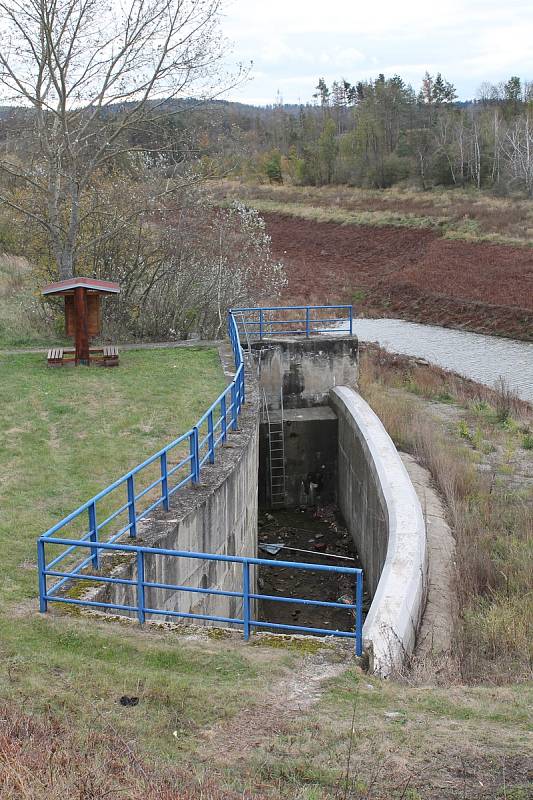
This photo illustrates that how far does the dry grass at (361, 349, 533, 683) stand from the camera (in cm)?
814

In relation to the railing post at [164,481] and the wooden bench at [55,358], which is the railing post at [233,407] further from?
the wooden bench at [55,358]

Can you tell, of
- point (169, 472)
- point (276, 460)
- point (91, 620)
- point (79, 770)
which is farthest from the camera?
point (276, 460)

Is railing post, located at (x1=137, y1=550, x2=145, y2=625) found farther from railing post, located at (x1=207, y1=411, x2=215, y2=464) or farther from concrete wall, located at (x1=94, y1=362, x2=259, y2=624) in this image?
railing post, located at (x1=207, y1=411, x2=215, y2=464)

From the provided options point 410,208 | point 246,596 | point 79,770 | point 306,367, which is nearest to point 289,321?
point 306,367

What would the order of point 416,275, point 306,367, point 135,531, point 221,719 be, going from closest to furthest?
point 221,719 < point 135,531 < point 306,367 < point 416,275

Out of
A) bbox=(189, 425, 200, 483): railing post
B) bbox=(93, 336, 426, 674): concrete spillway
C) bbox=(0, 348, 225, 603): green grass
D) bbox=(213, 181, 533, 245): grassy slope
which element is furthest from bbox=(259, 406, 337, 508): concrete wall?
bbox=(213, 181, 533, 245): grassy slope

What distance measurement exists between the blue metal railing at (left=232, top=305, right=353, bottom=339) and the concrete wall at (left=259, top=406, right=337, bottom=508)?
2.30 metres

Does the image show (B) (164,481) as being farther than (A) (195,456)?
No

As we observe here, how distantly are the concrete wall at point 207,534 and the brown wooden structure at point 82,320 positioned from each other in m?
4.98

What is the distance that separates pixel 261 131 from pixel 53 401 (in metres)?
110

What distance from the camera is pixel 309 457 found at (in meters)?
19.1

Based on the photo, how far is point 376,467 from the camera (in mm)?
13477

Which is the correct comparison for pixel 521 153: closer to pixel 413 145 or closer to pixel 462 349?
A: pixel 413 145

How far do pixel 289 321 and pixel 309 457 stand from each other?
332 cm
